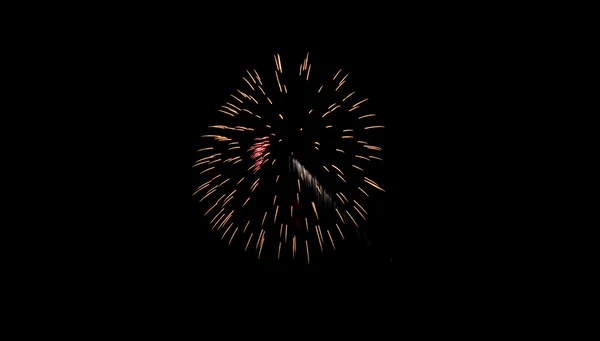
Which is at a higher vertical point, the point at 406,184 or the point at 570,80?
the point at 570,80

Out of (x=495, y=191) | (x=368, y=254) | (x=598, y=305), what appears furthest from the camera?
(x=368, y=254)

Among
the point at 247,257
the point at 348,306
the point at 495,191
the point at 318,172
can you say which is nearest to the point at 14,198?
the point at 247,257

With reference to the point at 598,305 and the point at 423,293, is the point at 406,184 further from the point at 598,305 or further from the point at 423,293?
the point at 598,305

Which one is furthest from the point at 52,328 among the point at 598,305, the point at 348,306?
the point at 598,305

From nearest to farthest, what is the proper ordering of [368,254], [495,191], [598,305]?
[598,305]
[495,191]
[368,254]

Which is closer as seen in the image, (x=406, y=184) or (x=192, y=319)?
(x=406, y=184)

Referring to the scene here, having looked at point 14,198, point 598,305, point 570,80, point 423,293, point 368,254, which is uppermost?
point 570,80
